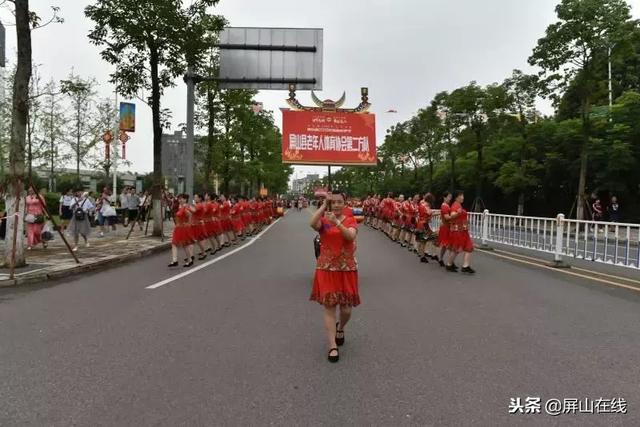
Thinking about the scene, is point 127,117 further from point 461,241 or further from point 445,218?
point 461,241

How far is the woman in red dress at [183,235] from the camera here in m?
10.8

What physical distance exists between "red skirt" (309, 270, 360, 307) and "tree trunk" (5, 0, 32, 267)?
24.6 ft

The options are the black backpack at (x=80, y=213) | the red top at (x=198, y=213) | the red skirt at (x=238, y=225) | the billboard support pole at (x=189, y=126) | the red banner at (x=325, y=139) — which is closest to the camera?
the red top at (x=198, y=213)

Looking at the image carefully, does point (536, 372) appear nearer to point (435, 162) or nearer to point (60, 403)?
point (60, 403)

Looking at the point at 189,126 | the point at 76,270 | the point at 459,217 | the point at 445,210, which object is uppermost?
the point at 189,126

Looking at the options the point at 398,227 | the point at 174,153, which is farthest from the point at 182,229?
the point at 174,153

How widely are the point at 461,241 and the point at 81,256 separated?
8.32m

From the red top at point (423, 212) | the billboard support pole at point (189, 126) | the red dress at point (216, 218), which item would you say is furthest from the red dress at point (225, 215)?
the red top at point (423, 212)

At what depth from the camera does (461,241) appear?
10391 millimetres

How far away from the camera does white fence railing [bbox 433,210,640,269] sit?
10.1m

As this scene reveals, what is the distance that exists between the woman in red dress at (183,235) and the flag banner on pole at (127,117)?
1365cm

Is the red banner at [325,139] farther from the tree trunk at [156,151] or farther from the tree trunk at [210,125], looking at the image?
the tree trunk at [156,151]

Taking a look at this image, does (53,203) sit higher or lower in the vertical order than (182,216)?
lower

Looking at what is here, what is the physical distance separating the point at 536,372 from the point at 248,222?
654 inches
